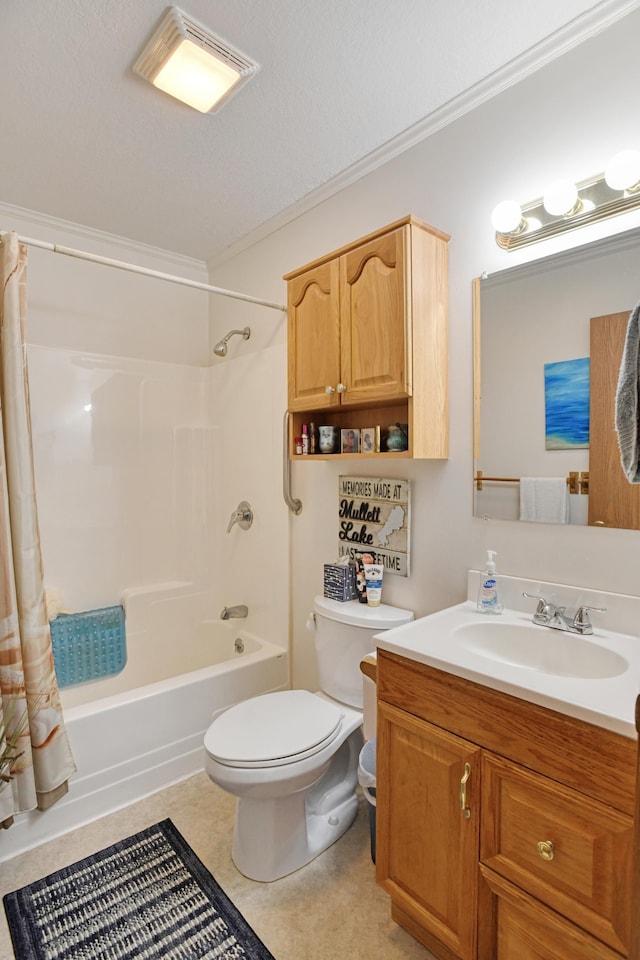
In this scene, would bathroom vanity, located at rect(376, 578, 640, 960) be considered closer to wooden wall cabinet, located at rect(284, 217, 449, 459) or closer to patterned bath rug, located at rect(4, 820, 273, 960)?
patterned bath rug, located at rect(4, 820, 273, 960)

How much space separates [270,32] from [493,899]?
226 centimetres

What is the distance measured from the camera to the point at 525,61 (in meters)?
1.53

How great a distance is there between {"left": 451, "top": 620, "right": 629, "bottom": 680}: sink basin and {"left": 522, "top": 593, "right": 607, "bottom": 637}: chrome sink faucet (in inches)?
0.9

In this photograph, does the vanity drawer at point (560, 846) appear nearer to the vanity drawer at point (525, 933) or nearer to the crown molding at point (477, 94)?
the vanity drawer at point (525, 933)

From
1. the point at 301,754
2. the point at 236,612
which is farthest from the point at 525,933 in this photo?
the point at 236,612

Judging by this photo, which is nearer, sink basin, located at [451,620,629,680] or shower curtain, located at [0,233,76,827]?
sink basin, located at [451,620,629,680]

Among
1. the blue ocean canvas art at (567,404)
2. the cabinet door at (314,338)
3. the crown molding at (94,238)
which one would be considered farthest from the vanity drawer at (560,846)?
the crown molding at (94,238)

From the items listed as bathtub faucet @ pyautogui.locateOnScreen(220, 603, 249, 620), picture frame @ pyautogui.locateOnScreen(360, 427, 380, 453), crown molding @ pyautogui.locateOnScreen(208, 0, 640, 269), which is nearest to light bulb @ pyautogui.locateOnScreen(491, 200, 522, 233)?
crown molding @ pyautogui.locateOnScreen(208, 0, 640, 269)

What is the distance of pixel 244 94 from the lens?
1671 millimetres

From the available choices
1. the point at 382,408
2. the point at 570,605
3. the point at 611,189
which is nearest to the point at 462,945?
the point at 570,605

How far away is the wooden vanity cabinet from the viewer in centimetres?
96

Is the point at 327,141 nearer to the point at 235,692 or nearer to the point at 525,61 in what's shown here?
the point at 525,61

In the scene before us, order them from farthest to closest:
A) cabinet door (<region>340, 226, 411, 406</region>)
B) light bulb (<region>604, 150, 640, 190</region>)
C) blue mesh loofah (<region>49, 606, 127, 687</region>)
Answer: blue mesh loofah (<region>49, 606, 127, 687</region>) → cabinet door (<region>340, 226, 411, 406</region>) → light bulb (<region>604, 150, 640, 190</region>)

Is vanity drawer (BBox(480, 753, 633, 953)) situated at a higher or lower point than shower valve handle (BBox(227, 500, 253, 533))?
lower
